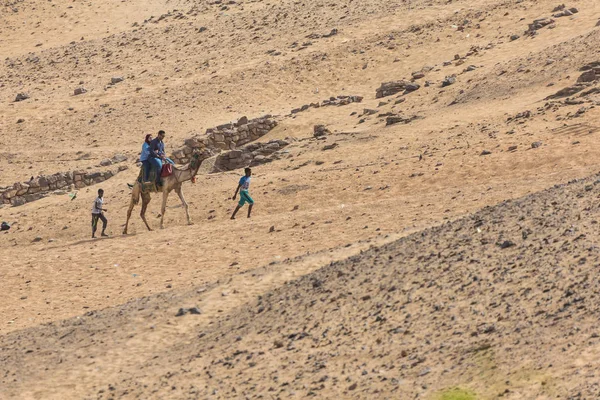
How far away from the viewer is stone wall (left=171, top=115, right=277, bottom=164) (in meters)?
32.0

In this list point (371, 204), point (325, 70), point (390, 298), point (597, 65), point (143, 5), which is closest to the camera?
point (390, 298)

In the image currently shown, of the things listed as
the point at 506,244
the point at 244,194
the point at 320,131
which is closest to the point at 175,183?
the point at 244,194

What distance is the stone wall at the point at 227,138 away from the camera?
3200 cm

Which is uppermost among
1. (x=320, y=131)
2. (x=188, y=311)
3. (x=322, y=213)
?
(x=188, y=311)

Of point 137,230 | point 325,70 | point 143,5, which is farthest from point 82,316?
point 143,5

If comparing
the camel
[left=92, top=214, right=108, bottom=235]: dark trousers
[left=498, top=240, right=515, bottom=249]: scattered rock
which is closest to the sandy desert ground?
[left=498, top=240, right=515, bottom=249]: scattered rock

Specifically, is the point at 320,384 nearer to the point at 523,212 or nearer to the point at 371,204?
the point at 523,212

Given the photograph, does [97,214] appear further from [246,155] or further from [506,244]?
[506,244]

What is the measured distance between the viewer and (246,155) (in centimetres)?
2956

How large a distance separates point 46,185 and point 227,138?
478 cm

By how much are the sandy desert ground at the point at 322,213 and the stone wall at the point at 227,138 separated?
79 cm

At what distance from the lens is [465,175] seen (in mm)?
23812

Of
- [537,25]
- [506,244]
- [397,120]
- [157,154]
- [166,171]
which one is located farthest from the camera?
[537,25]

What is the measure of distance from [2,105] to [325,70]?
36.3 feet
